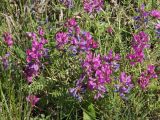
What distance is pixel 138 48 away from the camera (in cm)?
221

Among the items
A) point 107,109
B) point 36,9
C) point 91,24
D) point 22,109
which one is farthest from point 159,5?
point 22,109

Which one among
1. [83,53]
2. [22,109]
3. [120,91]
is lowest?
[22,109]

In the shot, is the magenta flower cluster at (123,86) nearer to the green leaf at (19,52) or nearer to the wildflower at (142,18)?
the wildflower at (142,18)

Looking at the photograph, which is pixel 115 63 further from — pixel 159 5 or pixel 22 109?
pixel 159 5

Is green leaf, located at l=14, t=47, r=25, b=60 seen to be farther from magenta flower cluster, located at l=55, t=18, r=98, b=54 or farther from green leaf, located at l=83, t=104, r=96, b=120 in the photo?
green leaf, located at l=83, t=104, r=96, b=120

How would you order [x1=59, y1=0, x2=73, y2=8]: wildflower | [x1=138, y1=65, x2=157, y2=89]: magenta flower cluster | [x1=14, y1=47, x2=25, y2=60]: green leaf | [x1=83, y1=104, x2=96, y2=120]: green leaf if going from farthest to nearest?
→ 1. [x1=59, y1=0, x2=73, y2=8]: wildflower
2. [x1=14, y1=47, x2=25, y2=60]: green leaf
3. [x1=83, y1=104, x2=96, y2=120]: green leaf
4. [x1=138, y1=65, x2=157, y2=89]: magenta flower cluster

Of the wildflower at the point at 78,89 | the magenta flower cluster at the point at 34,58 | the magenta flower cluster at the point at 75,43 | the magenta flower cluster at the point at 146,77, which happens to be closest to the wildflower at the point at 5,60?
the magenta flower cluster at the point at 34,58

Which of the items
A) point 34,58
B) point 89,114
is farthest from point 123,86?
point 34,58

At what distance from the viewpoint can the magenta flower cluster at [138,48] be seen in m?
2.19

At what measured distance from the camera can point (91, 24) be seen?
110 inches

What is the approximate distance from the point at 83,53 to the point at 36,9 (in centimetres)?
77

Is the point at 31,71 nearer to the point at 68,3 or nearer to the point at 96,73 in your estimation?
the point at 96,73

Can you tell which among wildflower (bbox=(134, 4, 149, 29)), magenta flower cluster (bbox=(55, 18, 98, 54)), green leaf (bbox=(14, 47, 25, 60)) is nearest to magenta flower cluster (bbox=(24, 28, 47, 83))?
magenta flower cluster (bbox=(55, 18, 98, 54))

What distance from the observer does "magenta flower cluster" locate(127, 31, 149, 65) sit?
2190 millimetres
